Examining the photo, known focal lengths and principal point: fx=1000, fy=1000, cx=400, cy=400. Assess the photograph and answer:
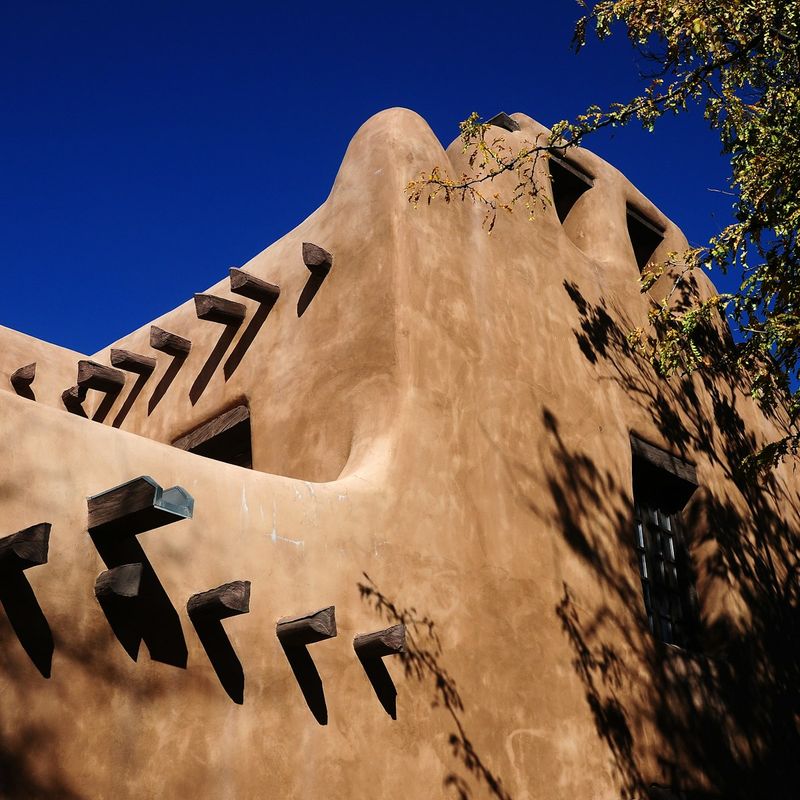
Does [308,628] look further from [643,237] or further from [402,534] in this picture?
[643,237]

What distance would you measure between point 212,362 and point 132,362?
1.36 metres

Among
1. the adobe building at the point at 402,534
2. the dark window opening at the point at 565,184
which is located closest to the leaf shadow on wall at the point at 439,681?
the adobe building at the point at 402,534

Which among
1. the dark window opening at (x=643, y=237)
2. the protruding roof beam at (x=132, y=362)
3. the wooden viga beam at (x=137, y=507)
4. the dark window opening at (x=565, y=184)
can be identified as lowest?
the wooden viga beam at (x=137, y=507)

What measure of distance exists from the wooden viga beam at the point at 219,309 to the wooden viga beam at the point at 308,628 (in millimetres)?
3819

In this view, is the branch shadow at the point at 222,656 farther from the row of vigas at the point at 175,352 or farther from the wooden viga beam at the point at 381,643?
the row of vigas at the point at 175,352

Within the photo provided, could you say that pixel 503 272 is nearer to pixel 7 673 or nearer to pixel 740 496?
pixel 740 496

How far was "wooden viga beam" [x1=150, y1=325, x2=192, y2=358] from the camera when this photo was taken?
9.12 m

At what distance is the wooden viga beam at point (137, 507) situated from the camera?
4.31m

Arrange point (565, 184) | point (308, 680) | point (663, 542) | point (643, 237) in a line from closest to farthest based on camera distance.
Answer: point (308, 680), point (663, 542), point (565, 184), point (643, 237)

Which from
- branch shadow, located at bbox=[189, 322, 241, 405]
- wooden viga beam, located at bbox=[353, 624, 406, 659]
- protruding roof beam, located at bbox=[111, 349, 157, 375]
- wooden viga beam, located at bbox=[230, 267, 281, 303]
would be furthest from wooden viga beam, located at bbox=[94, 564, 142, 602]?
protruding roof beam, located at bbox=[111, 349, 157, 375]

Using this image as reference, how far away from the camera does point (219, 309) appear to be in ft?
27.6

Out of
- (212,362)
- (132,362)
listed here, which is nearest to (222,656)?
(212,362)

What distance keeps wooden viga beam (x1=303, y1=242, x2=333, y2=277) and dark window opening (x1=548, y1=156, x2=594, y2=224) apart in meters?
3.07

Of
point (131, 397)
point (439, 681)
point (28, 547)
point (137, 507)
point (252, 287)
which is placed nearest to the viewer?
point (28, 547)
